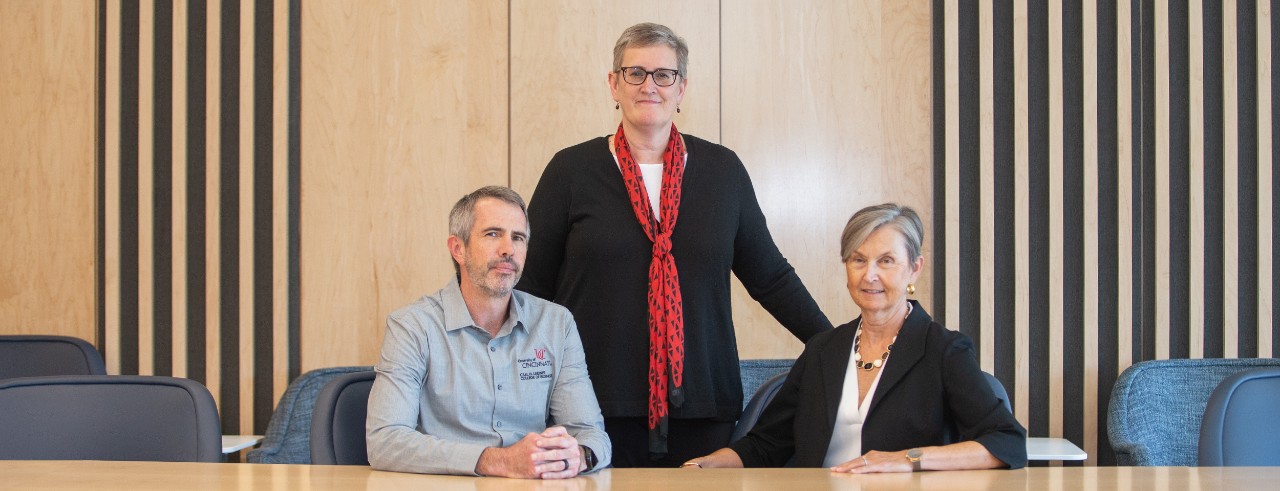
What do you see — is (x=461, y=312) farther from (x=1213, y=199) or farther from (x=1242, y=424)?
(x=1213, y=199)

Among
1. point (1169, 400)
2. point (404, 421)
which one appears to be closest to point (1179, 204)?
point (1169, 400)

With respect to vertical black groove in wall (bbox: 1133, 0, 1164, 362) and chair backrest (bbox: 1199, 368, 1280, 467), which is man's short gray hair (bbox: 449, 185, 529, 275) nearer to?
chair backrest (bbox: 1199, 368, 1280, 467)

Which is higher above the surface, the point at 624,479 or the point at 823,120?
the point at 823,120

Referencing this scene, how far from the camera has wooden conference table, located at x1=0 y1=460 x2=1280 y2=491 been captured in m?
1.90

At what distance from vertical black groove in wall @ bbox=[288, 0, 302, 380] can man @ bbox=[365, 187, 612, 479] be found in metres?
2.21

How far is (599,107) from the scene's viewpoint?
4.41 m

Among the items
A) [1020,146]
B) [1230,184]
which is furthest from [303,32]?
[1230,184]

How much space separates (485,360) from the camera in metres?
2.37

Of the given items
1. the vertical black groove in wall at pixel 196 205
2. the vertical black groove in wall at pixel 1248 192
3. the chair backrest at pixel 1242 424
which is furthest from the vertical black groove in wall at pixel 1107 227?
the vertical black groove in wall at pixel 196 205

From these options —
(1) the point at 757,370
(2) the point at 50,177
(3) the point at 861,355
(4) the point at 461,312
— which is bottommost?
(1) the point at 757,370

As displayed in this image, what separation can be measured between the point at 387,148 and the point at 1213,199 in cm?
332

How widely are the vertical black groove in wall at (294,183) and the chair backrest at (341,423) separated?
215 centimetres

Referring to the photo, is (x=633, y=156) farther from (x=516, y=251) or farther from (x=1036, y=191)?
(x=1036, y=191)

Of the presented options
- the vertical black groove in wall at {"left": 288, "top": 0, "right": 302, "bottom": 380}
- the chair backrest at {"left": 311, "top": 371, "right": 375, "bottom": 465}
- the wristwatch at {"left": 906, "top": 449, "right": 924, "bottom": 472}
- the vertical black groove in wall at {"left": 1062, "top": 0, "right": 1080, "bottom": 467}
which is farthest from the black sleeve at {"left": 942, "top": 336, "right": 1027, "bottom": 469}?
the vertical black groove in wall at {"left": 288, "top": 0, "right": 302, "bottom": 380}
